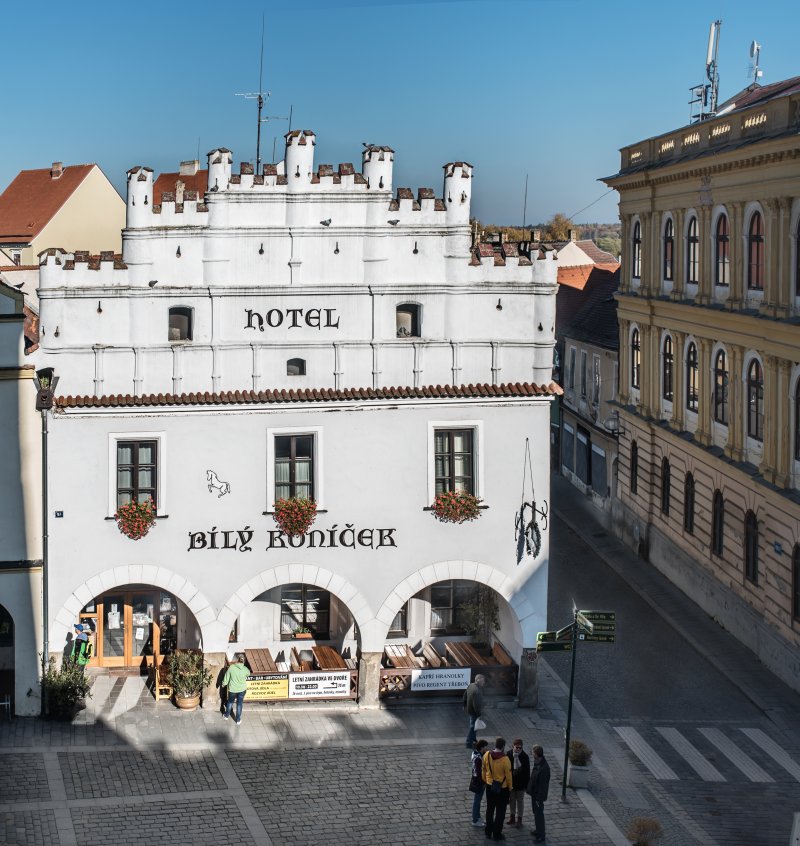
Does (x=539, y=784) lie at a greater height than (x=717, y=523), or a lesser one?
lesser

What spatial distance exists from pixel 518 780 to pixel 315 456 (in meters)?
9.89

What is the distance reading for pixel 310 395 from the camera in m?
35.1

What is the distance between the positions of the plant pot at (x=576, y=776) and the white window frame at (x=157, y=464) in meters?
11.0

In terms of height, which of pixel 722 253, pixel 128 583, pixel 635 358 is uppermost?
pixel 722 253

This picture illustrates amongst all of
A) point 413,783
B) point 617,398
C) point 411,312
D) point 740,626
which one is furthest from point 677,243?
point 413,783

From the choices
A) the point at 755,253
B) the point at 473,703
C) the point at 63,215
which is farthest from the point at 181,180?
the point at 473,703

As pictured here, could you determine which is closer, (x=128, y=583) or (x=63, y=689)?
(x=63, y=689)

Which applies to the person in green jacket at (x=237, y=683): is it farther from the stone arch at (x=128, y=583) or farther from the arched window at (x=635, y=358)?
the arched window at (x=635, y=358)

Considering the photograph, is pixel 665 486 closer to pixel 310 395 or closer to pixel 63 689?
pixel 310 395

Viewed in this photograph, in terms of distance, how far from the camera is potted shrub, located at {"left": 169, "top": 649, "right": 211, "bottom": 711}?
3484cm

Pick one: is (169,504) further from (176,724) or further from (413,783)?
(413,783)

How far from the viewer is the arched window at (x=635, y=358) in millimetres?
55781

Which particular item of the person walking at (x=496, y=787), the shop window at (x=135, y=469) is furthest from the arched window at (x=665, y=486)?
the person walking at (x=496, y=787)

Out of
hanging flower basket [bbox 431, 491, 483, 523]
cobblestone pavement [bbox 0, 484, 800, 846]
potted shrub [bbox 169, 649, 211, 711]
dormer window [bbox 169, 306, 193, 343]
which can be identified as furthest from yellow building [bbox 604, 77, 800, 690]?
dormer window [bbox 169, 306, 193, 343]
